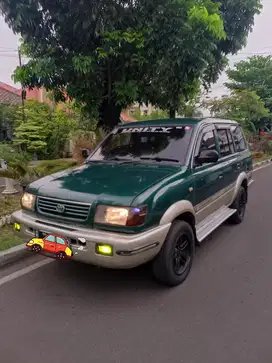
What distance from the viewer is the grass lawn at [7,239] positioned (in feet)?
12.6

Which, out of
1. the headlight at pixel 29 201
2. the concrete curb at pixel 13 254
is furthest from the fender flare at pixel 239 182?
the concrete curb at pixel 13 254

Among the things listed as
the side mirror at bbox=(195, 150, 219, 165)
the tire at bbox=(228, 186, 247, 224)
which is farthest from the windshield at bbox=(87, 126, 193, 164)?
the tire at bbox=(228, 186, 247, 224)

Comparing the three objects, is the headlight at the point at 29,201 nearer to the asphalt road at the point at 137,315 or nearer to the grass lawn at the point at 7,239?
the grass lawn at the point at 7,239

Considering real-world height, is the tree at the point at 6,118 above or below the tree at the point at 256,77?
below

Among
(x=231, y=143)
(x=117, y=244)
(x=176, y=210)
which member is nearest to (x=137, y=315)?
(x=117, y=244)

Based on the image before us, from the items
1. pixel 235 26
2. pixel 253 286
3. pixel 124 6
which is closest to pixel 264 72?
pixel 235 26

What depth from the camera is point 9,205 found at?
5.68 metres

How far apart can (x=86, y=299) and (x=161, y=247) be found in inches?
36.7

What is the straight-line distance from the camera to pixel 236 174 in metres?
4.95

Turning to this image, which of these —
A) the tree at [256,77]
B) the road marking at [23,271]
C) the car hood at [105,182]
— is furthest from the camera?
the tree at [256,77]

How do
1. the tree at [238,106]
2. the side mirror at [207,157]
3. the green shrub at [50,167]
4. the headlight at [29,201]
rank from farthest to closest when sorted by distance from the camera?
the tree at [238,106] < the green shrub at [50,167] < the side mirror at [207,157] < the headlight at [29,201]

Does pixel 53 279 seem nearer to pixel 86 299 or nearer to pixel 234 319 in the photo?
pixel 86 299

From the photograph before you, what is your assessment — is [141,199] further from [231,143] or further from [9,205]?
[9,205]

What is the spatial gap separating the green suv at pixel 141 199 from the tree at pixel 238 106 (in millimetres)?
13202
